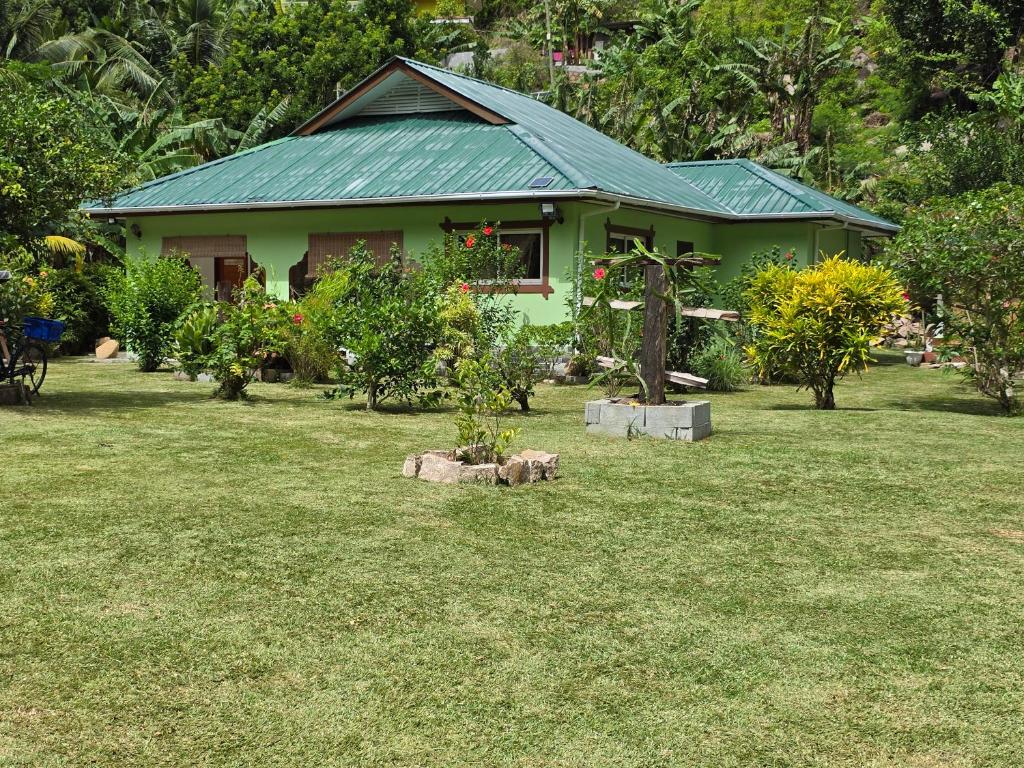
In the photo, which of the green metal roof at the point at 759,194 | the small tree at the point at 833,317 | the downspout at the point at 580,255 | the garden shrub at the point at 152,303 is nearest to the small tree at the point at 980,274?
the small tree at the point at 833,317

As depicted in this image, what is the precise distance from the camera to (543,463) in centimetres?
815

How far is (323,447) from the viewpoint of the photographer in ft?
31.8

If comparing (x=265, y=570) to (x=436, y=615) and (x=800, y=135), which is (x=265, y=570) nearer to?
(x=436, y=615)

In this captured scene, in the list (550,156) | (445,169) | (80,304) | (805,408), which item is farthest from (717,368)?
(80,304)

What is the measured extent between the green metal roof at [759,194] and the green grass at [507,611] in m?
13.5

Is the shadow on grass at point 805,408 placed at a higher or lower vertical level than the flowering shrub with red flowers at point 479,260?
lower

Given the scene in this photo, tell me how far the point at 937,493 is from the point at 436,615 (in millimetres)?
4527

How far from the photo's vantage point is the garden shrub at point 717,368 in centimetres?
1611

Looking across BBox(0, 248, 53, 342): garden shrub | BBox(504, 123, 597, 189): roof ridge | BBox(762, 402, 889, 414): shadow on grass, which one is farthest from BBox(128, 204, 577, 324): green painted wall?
BBox(762, 402, 889, 414): shadow on grass

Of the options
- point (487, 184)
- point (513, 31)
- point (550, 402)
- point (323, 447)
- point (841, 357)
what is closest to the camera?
point (323, 447)

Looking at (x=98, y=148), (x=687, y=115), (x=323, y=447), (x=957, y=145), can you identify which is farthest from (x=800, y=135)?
(x=323, y=447)

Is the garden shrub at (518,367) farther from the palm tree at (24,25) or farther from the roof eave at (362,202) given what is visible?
the palm tree at (24,25)

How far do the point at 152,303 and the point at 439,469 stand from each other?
11146 mm

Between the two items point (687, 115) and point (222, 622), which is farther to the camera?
point (687, 115)
